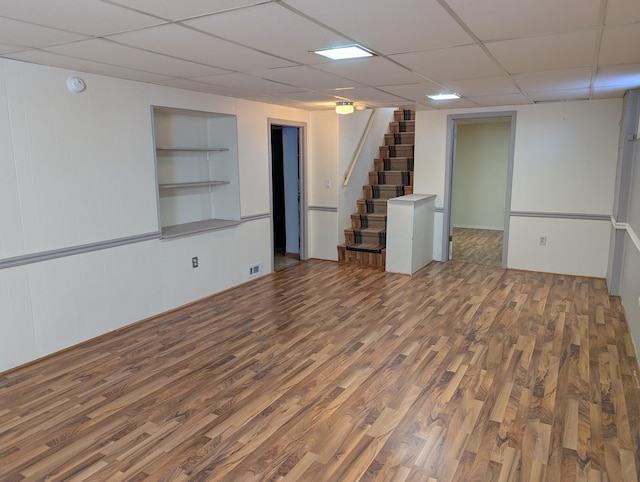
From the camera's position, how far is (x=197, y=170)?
5379mm

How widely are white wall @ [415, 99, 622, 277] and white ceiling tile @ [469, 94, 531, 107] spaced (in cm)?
28

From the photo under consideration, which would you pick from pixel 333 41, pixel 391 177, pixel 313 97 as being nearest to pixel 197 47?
pixel 333 41

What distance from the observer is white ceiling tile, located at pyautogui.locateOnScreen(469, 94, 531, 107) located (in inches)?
202

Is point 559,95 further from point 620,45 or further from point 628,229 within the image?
point 620,45

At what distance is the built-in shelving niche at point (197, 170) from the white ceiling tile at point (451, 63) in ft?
8.31

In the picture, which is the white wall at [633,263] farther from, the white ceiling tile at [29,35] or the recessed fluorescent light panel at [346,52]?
the white ceiling tile at [29,35]

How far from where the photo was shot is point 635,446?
2428 mm

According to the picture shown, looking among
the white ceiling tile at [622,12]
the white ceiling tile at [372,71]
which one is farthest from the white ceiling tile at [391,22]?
the white ceiling tile at [622,12]

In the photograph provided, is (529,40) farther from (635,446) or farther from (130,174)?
(130,174)

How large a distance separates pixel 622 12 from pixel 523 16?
1.52 feet

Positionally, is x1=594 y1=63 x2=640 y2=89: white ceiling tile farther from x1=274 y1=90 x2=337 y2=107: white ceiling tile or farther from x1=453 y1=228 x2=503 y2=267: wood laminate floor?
x1=453 y1=228 x2=503 y2=267: wood laminate floor

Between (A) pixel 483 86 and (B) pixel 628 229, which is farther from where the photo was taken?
(B) pixel 628 229

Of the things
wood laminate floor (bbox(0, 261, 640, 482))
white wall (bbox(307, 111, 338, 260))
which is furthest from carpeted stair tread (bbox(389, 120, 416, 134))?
wood laminate floor (bbox(0, 261, 640, 482))

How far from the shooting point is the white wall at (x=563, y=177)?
556cm
